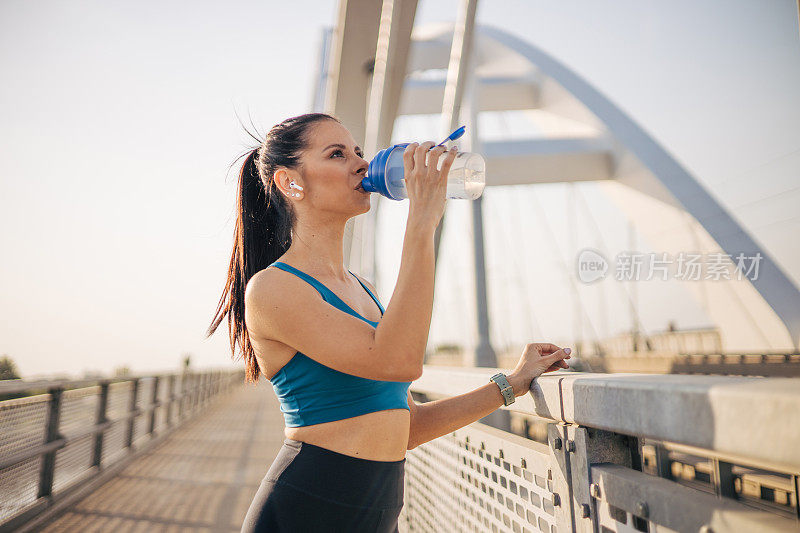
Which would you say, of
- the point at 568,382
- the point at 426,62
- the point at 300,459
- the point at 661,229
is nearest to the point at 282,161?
the point at 300,459

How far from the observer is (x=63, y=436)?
4.18 metres

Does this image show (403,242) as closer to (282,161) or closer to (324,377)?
(324,377)

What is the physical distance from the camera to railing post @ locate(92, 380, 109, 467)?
5145 millimetres

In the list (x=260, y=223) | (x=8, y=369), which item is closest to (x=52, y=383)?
(x=8, y=369)

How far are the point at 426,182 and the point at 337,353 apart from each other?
399mm

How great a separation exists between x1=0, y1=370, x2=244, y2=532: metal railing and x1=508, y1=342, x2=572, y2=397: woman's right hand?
120 inches

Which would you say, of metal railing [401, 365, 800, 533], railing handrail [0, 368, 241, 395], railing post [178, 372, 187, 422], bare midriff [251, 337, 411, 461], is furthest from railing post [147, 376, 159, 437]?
bare midriff [251, 337, 411, 461]

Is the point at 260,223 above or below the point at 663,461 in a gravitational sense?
above

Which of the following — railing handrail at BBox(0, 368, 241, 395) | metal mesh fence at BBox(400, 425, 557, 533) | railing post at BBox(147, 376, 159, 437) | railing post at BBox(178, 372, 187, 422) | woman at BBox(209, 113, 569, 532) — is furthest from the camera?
railing post at BBox(178, 372, 187, 422)

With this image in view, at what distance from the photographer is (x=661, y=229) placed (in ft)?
46.4

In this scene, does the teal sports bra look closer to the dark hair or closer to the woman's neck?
the woman's neck

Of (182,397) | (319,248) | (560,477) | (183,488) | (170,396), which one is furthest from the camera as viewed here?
(182,397)

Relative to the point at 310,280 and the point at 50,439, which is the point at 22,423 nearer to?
the point at 50,439

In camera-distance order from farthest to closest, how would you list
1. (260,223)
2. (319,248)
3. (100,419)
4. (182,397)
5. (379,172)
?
1. (182,397)
2. (100,419)
3. (260,223)
4. (319,248)
5. (379,172)
